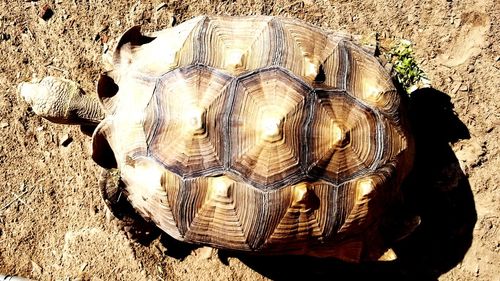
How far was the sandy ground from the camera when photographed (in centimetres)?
357

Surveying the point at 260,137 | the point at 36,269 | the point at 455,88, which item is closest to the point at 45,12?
the point at 36,269

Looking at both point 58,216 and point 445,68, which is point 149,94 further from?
point 445,68

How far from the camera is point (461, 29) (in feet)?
11.9

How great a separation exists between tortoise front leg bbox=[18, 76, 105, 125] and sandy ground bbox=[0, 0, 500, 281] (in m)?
0.42

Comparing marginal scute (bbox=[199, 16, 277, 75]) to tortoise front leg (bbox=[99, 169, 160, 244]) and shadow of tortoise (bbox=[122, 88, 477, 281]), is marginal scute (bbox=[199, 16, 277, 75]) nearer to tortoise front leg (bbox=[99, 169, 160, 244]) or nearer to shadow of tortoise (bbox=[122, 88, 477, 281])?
tortoise front leg (bbox=[99, 169, 160, 244])

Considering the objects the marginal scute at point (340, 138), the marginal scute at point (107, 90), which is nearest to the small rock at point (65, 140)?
the marginal scute at point (107, 90)

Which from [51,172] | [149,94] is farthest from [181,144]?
[51,172]

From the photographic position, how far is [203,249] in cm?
365

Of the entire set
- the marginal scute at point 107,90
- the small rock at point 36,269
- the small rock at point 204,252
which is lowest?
the small rock at point 36,269

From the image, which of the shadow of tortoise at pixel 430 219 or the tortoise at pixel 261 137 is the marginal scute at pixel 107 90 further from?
the shadow of tortoise at pixel 430 219

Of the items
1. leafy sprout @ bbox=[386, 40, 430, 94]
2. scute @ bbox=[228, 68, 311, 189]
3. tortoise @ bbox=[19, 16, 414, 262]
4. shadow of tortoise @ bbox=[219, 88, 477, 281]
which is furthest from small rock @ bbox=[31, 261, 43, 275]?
leafy sprout @ bbox=[386, 40, 430, 94]

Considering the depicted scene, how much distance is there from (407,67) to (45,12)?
218cm

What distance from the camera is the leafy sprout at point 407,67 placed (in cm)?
359

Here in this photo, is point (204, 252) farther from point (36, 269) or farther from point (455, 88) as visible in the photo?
point (455, 88)
